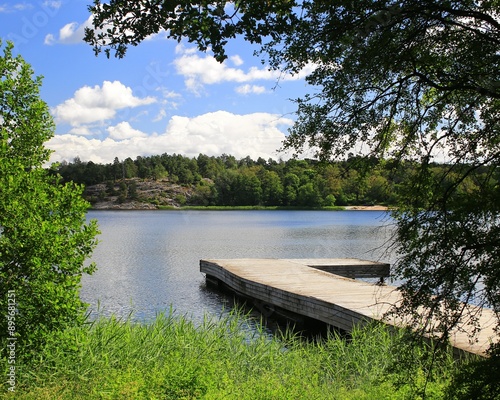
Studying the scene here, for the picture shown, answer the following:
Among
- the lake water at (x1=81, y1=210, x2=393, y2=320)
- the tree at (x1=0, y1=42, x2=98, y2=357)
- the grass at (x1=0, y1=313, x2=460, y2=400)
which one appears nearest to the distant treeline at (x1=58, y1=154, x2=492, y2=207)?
the lake water at (x1=81, y1=210, x2=393, y2=320)

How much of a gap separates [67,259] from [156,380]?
1.48m

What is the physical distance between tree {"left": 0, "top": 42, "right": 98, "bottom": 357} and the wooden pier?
3.15 meters

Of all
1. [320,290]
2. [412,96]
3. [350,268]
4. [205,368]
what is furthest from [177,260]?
[412,96]

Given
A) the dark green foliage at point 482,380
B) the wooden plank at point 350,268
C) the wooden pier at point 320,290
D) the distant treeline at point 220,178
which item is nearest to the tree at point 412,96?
the dark green foliage at point 482,380

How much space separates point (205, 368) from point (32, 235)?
2.00 m

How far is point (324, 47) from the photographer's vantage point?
421cm

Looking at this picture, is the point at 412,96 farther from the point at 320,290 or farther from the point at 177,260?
the point at 177,260

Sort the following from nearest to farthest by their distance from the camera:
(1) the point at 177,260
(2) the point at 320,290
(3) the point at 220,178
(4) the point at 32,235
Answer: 1. (4) the point at 32,235
2. (2) the point at 320,290
3. (1) the point at 177,260
4. (3) the point at 220,178

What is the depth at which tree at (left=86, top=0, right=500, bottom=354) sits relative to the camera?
3465 millimetres

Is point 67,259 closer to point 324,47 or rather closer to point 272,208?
point 324,47

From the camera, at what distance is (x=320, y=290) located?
438 inches

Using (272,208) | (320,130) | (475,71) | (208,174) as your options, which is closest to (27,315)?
(320,130)

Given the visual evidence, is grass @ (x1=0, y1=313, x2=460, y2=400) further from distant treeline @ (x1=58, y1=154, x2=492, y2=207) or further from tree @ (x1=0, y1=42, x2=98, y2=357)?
distant treeline @ (x1=58, y1=154, x2=492, y2=207)

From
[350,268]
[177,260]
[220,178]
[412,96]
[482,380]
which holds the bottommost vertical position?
[177,260]
